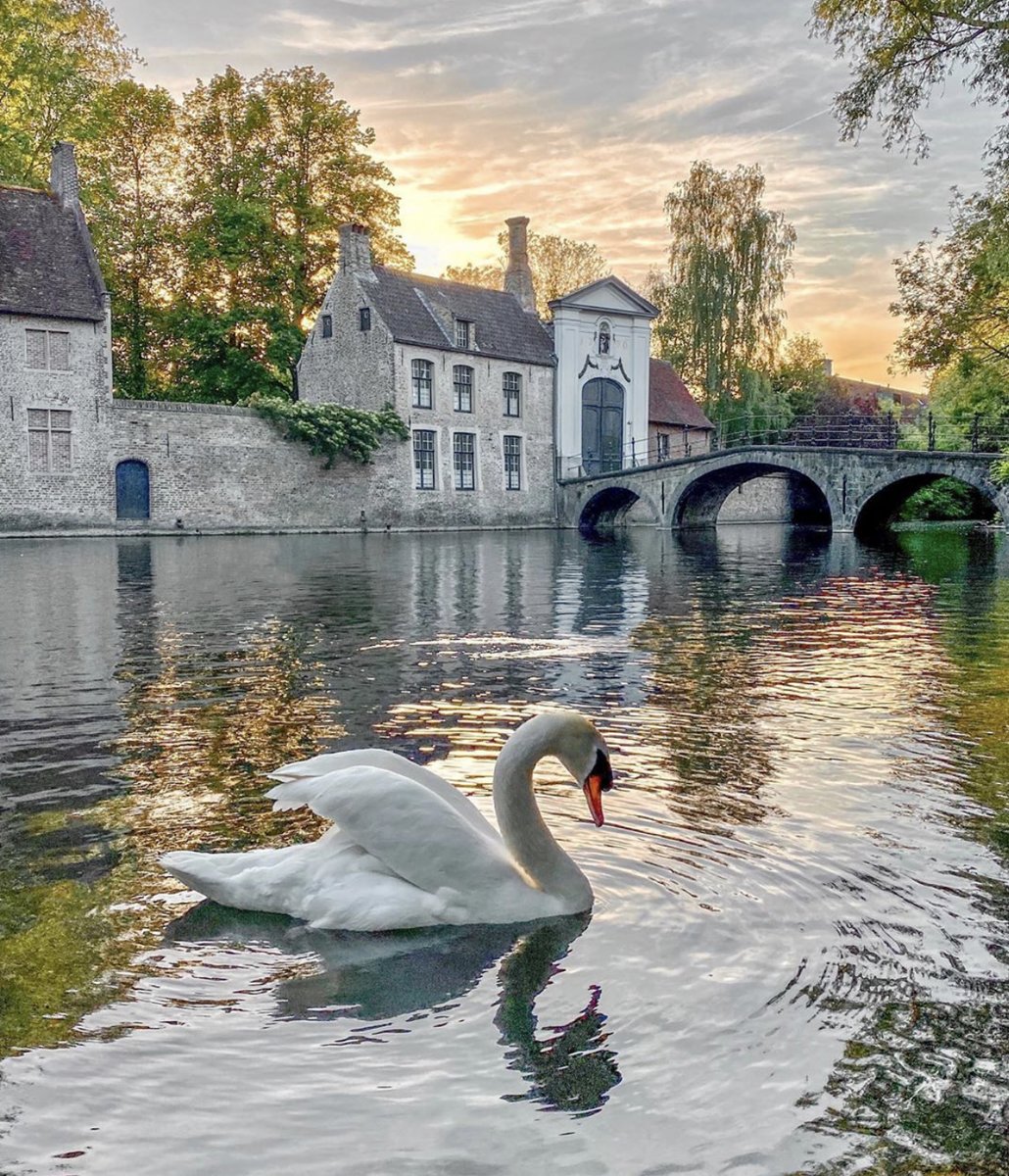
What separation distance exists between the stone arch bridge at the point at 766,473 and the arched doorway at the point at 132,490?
51.0ft

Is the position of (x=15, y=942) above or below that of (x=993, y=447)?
below

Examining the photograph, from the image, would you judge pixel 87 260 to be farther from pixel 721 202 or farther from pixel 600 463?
pixel 721 202

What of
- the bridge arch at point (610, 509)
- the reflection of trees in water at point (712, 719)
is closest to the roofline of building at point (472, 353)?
the bridge arch at point (610, 509)

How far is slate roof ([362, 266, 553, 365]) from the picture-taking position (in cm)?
3853

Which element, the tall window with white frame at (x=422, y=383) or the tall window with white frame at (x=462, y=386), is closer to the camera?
the tall window with white frame at (x=422, y=383)

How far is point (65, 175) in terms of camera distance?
1271 inches

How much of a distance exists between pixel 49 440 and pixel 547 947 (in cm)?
3053

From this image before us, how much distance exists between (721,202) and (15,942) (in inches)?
1811

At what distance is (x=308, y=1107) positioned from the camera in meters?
2.74

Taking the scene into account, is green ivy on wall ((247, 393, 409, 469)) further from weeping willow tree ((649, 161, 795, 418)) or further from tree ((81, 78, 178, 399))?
weeping willow tree ((649, 161, 795, 418))

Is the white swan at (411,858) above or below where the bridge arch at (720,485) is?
below

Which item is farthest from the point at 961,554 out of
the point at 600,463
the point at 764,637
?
the point at 600,463

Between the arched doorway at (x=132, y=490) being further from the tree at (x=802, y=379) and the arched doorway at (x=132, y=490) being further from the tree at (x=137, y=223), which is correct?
the tree at (x=802, y=379)

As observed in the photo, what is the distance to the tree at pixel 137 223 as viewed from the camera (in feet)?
121
